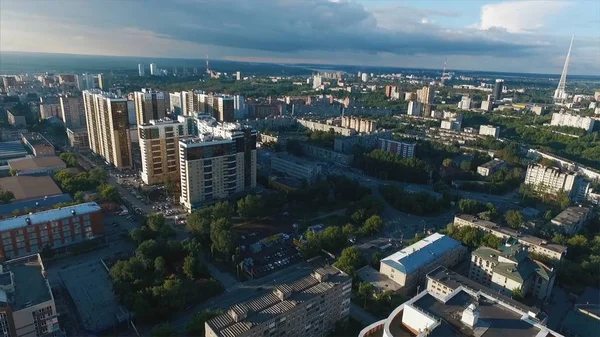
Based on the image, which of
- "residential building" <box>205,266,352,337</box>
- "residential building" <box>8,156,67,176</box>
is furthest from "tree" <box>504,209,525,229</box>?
"residential building" <box>8,156,67,176</box>

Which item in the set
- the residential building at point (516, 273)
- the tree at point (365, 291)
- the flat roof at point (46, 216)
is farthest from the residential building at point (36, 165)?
the residential building at point (516, 273)

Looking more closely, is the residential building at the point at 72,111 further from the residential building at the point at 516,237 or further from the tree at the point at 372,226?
the residential building at the point at 516,237

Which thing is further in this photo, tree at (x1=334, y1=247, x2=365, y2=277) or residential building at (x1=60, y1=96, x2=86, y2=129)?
residential building at (x1=60, y1=96, x2=86, y2=129)

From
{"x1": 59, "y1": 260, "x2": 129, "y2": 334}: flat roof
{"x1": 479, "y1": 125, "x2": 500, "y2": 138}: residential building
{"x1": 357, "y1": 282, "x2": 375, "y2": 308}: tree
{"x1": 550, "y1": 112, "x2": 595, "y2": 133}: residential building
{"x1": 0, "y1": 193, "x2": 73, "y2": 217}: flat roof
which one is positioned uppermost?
{"x1": 550, "y1": 112, "x2": 595, "y2": 133}: residential building

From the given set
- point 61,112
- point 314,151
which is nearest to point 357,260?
point 314,151

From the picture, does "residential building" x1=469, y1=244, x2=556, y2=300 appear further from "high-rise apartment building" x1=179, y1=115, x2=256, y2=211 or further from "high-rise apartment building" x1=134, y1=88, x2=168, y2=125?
"high-rise apartment building" x1=134, y1=88, x2=168, y2=125

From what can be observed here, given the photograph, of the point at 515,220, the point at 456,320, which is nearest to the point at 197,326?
the point at 456,320
